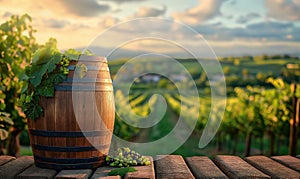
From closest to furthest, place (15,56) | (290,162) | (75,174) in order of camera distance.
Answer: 1. (75,174)
2. (290,162)
3. (15,56)

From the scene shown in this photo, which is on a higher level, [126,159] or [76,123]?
[76,123]

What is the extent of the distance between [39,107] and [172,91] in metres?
42.2

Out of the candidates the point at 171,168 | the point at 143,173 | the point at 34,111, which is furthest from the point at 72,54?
the point at 171,168

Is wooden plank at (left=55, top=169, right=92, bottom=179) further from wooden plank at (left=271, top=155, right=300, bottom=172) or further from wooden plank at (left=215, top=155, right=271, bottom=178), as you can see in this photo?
wooden plank at (left=271, top=155, right=300, bottom=172)

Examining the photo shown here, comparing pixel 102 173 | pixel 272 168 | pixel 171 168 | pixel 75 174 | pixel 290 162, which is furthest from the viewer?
pixel 290 162

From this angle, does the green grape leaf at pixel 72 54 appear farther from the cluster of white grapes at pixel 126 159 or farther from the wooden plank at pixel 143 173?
the wooden plank at pixel 143 173

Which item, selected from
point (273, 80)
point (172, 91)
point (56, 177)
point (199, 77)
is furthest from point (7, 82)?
point (172, 91)

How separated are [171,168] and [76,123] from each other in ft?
3.14

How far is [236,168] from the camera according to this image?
3527mm

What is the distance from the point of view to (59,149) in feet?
11.4

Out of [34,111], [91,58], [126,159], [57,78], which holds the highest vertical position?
[91,58]

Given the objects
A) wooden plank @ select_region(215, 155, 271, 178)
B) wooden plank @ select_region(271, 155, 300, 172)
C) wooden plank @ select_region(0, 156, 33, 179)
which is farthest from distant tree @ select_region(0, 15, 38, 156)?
wooden plank @ select_region(271, 155, 300, 172)

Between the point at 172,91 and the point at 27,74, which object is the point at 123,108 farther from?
the point at 172,91

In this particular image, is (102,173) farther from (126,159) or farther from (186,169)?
(186,169)
